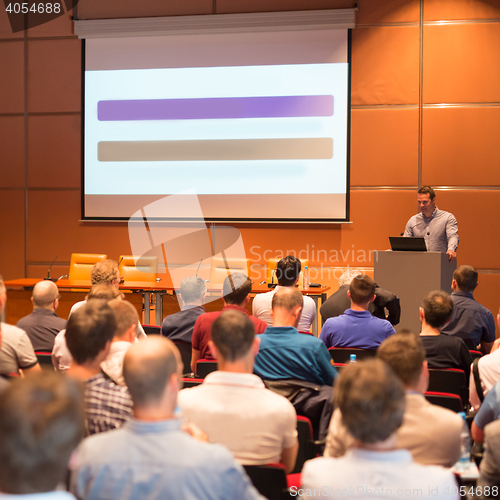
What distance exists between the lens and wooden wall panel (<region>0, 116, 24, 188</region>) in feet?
27.0

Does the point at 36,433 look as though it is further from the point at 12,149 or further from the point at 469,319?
the point at 12,149

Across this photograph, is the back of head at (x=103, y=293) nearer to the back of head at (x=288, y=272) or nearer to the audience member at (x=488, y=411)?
the back of head at (x=288, y=272)

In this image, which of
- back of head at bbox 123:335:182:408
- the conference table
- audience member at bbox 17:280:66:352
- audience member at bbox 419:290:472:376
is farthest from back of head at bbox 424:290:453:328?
the conference table

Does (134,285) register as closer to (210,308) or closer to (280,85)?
(210,308)

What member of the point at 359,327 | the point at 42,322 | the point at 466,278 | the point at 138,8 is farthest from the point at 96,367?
the point at 138,8

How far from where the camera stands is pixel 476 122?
7.09m

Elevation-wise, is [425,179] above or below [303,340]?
above

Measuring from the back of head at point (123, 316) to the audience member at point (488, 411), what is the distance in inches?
63.0

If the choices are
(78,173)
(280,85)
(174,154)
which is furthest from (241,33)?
(78,173)

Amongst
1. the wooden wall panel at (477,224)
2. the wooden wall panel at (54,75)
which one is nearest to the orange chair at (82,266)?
the wooden wall panel at (54,75)

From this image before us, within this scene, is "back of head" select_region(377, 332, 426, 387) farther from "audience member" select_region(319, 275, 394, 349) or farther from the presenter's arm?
the presenter's arm

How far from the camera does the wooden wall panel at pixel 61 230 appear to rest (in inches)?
316

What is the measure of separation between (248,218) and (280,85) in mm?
1966

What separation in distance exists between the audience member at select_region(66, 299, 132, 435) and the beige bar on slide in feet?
18.8
